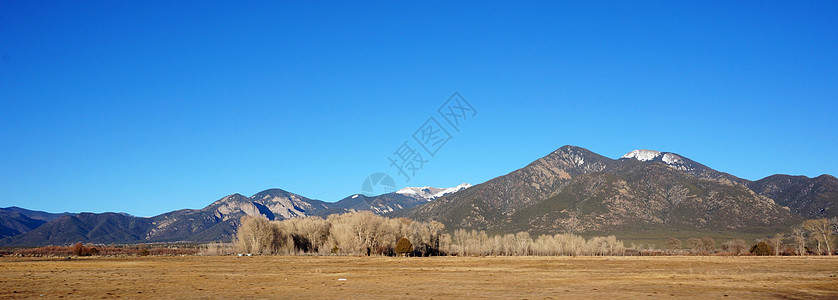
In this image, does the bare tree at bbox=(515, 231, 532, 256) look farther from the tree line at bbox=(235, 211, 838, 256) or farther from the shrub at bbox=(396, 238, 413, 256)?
the shrub at bbox=(396, 238, 413, 256)

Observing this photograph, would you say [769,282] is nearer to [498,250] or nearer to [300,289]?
[300,289]

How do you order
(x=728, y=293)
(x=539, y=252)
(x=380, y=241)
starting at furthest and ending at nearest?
(x=539, y=252) → (x=380, y=241) → (x=728, y=293)

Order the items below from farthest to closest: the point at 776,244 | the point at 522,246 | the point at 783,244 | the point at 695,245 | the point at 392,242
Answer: the point at 695,245 < the point at 783,244 < the point at 522,246 < the point at 776,244 < the point at 392,242

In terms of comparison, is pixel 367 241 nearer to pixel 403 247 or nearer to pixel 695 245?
pixel 403 247

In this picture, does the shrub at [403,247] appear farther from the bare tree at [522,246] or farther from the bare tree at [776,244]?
the bare tree at [776,244]

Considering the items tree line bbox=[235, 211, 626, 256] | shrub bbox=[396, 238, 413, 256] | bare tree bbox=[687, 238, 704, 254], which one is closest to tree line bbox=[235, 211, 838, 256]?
tree line bbox=[235, 211, 626, 256]

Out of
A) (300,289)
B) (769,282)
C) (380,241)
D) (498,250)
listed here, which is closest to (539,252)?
(498,250)

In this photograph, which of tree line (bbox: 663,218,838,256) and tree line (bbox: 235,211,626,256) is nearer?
tree line (bbox: 235,211,626,256)

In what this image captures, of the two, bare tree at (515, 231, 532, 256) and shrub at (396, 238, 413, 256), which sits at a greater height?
shrub at (396, 238, 413, 256)

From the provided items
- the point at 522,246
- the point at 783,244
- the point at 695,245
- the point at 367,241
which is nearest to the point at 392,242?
the point at 367,241

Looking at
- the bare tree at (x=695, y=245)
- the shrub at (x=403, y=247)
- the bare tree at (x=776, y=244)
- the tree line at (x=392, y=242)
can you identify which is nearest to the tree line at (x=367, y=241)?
the tree line at (x=392, y=242)

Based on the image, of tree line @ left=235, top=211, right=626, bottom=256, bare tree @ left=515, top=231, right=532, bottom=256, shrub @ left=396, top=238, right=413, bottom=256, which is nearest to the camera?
shrub @ left=396, top=238, right=413, bottom=256

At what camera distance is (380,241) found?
12825 cm

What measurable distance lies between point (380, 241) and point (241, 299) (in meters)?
103
